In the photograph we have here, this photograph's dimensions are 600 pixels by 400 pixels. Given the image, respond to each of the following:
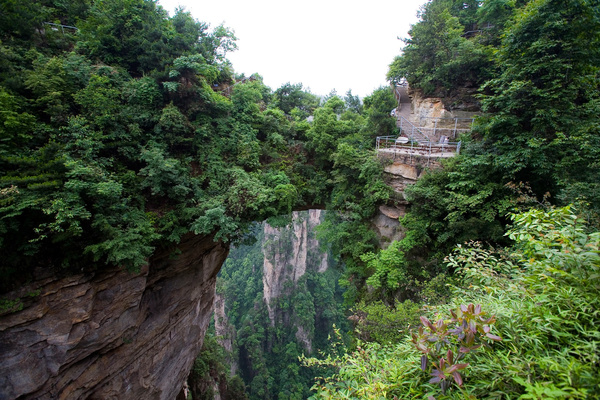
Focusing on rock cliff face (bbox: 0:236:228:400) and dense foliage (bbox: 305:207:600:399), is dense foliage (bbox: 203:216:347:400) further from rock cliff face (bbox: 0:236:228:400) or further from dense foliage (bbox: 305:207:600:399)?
dense foliage (bbox: 305:207:600:399)

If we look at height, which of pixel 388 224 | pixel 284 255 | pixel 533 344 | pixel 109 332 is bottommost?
pixel 284 255

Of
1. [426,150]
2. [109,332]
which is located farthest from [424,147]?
[109,332]

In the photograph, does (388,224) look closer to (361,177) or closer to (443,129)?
(361,177)

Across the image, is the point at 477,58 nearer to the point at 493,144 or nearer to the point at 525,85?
the point at 525,85

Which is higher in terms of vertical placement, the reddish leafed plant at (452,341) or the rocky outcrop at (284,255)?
the reddish leafed plant at (452,341)

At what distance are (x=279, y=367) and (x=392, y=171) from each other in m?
28.1

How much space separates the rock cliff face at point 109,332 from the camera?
5477mm

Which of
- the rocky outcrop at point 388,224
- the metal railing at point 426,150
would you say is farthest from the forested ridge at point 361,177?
the metal railing at point 426,150

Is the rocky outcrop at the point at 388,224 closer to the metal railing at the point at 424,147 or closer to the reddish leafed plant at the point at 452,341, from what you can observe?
the metal railing at the point at 424,147

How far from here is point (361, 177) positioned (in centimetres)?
954

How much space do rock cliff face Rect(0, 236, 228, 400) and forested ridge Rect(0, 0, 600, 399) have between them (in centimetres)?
65

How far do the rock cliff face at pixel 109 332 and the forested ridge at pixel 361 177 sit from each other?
0.65 metres

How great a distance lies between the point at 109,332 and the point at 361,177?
950cm

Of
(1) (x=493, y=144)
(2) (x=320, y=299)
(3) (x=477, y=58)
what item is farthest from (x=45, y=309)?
(2) (x=320, y=299)
